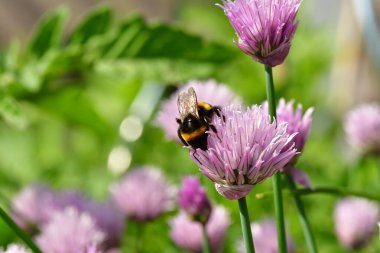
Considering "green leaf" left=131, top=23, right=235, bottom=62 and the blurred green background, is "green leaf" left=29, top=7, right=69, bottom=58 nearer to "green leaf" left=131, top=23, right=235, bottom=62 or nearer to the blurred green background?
the blurred green background

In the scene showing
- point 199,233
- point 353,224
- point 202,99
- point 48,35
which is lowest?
point 353,224

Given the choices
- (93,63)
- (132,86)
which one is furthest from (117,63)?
(132,86)

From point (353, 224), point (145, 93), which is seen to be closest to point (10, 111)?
point (353, 224)

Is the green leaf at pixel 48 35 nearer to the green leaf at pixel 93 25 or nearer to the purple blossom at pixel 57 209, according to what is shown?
the green leaf at pixel 93 25

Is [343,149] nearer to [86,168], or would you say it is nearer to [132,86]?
[132,86]

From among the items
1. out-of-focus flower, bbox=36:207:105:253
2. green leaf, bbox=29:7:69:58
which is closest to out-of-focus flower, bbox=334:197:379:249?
out-of-focus flower, bbox=36:207:105:253

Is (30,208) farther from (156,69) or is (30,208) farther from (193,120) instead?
(193,120)

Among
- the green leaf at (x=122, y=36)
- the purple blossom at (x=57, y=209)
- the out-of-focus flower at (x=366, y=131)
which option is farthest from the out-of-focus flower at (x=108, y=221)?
the out-of-focus flower at (x=366, y=131)
